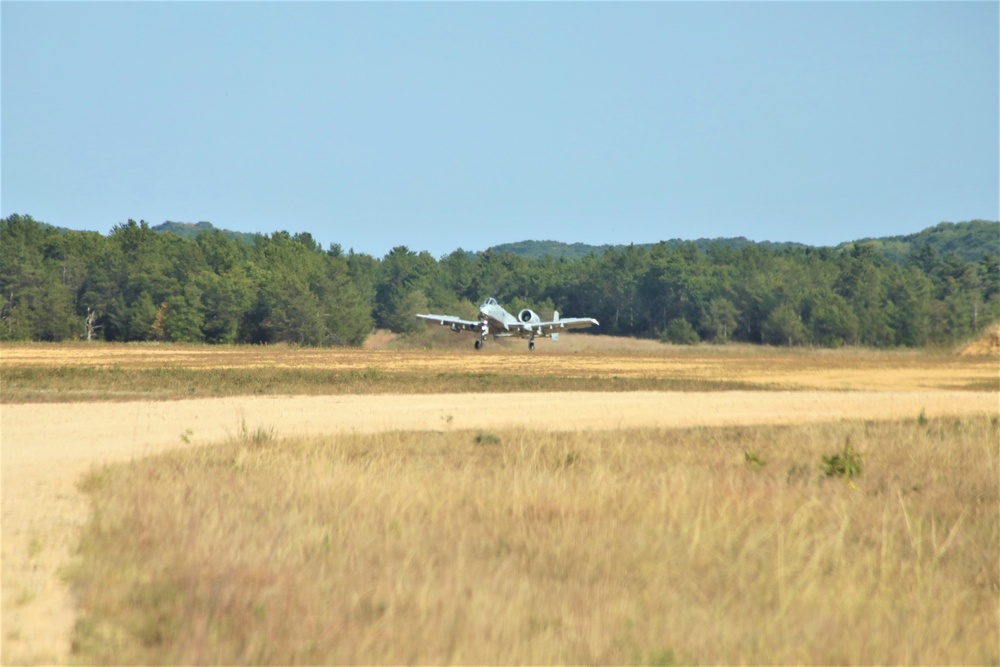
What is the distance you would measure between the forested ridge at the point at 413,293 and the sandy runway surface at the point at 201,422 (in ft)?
161

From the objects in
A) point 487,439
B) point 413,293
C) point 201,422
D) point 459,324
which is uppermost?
point 413,293

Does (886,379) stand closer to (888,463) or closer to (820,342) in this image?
(888,463)

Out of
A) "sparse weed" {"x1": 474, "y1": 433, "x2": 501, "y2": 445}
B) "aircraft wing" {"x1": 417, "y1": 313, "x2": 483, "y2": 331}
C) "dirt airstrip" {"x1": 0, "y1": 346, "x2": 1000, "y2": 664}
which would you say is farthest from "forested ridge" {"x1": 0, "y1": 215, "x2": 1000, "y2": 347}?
"sparse weed" {"x1": 474, "y1": 433, "x2": 501, "y2": 445}

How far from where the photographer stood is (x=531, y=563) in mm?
8039

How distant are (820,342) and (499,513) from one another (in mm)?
83246

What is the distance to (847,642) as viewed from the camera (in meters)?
6.71

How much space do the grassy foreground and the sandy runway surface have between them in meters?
0.31

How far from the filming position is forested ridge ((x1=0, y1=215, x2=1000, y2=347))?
270 ft

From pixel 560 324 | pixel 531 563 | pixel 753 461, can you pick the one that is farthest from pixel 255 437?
pixel 560 324

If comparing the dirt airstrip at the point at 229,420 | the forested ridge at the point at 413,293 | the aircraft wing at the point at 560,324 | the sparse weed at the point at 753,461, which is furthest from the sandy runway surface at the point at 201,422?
the forested ridge at the point at 413,293

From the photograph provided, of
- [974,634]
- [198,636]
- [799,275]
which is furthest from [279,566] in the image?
[799,275]

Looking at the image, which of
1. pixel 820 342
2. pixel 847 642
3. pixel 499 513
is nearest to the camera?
pixel 847 642

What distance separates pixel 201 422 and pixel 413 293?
8371cm

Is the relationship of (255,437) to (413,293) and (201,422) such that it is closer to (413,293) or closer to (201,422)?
(201,422)
